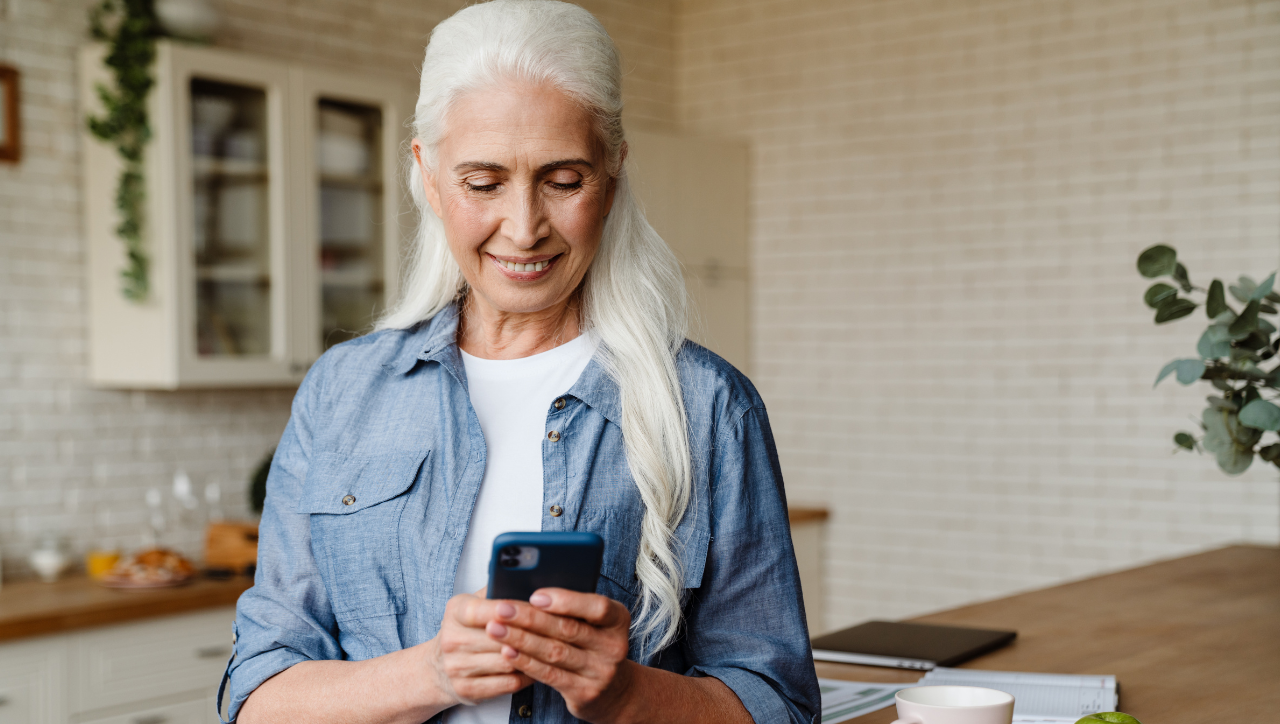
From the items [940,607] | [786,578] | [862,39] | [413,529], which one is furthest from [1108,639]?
[862,39]

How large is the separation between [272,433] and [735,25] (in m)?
2.67

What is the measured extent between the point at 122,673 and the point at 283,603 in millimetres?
1983

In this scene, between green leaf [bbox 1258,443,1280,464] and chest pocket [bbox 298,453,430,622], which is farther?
green leaf [bbox 1258,443,1280,464]

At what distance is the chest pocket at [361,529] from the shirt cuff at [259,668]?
7 cm

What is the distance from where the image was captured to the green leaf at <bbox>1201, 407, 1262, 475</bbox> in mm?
1952

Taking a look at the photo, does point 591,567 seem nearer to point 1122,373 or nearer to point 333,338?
point 333,338

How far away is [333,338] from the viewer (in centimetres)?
378

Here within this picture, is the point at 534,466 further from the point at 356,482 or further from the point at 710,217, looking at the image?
the point at 710,217

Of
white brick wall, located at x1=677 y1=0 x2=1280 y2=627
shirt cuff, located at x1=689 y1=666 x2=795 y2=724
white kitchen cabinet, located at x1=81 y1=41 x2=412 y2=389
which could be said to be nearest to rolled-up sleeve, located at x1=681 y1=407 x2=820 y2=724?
shirt cuff, located at x1=689 y1=666 x2=795 y2=724

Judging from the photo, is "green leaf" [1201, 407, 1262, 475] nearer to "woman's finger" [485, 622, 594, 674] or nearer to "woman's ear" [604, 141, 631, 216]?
"woman's ear" [604, 141, 631, 216]

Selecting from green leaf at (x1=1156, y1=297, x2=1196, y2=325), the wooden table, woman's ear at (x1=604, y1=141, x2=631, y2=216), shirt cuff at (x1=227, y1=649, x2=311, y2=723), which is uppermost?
woman's ear at (x1=604, y1=141, x2=631, y2=216)

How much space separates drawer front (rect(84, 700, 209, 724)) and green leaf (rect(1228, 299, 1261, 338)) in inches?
105

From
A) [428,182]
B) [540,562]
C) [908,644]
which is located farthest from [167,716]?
[540,562]

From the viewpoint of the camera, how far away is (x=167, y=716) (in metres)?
3.11
